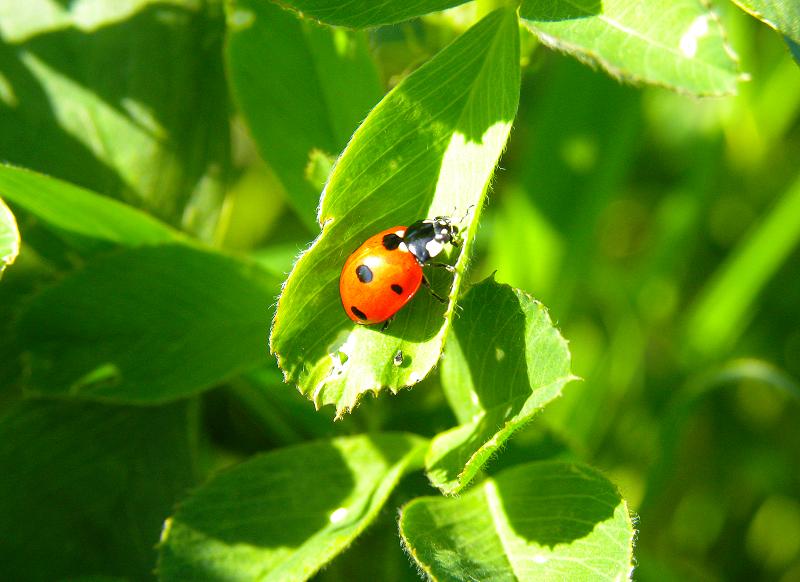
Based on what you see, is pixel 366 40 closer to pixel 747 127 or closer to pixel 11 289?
pixel 11 289

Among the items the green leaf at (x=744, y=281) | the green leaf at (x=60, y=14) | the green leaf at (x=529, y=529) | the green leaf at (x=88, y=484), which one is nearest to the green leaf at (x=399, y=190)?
the green leaf at (x=529, y=529)

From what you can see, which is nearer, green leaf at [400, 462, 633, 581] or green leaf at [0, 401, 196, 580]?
green leaf at [400, 462, 633, 581]

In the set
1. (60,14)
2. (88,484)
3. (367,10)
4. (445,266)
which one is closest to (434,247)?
(445,266)

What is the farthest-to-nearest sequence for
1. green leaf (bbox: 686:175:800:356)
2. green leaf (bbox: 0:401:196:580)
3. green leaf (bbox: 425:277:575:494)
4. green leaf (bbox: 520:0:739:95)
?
green leaf (bbox: 686:175:800:356) → green leaf (bbox: 0:401:196:580) → green leaf (bbox: 425:277:575:494) → green leaf (bbox: 520:0:739:95)

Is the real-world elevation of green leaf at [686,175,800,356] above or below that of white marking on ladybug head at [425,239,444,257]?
below

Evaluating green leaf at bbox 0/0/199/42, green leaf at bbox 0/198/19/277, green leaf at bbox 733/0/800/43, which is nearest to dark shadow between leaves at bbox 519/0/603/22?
green leaf at bbox 733/0/800/43

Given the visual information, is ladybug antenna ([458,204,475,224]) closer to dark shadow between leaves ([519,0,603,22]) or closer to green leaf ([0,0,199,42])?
dark shadow between leaves ([519,0,603,22])

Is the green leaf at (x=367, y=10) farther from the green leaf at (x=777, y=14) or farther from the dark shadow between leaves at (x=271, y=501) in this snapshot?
the dark shadow between leaves at (x=271, y=501)

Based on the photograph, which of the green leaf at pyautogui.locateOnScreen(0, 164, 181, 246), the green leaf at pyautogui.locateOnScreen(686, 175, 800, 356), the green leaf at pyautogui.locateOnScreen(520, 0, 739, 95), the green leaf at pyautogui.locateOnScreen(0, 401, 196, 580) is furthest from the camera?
the green leaf at pyautogui.locateOnScreen(686, 175, 800, 356)
